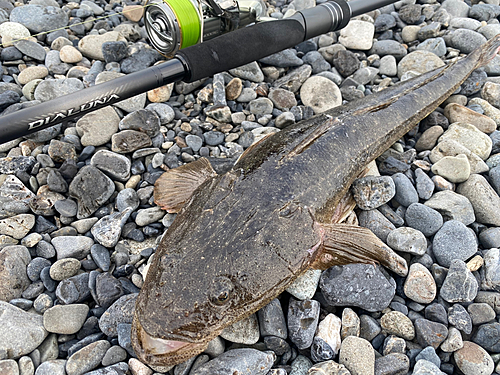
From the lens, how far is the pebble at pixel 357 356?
294 cm

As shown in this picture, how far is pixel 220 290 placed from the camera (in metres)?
2.69

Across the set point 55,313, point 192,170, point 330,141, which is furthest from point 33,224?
point 330,141

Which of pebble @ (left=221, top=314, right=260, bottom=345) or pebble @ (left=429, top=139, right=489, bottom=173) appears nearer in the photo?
pebble @ (left=221, top=314, right=260, bottom=345)

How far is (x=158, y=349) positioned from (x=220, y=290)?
0.55 meters

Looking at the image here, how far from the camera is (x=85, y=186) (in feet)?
12.4

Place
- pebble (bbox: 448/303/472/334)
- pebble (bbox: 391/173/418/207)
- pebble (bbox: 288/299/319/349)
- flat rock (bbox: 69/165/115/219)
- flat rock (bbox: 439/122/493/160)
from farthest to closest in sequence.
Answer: flat rock (bbox: 439/122/493/160) → pebble (bbox: 391/173/418/207) → flat rock (bbox: 69/165/115/219) → pebble (bbox: 448/303/472/334) → pebble (bbox: 288/299/319/349)

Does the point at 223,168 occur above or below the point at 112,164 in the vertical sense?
below

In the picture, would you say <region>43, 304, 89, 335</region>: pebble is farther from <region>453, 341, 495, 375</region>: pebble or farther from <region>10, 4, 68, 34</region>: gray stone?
<region>10, 4, 68, 34</region>: gray stone

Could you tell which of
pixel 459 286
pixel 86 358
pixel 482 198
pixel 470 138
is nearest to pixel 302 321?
pixel 459 286

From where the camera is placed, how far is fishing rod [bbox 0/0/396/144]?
352cm

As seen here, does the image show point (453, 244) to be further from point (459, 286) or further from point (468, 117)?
point (468, 117)

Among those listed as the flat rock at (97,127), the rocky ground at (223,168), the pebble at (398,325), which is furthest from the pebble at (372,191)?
the flat rock at (97,127)

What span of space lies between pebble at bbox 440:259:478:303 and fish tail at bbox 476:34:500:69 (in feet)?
11.0

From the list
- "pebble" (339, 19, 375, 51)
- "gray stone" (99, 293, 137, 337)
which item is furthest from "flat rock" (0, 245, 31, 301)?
"pebble" (339, 19, 375, 51)
